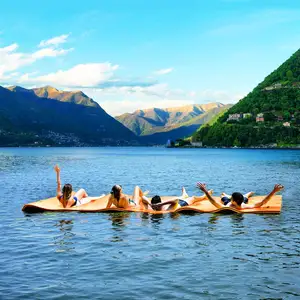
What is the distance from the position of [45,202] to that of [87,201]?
2.67 meters

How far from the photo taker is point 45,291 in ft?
44.9

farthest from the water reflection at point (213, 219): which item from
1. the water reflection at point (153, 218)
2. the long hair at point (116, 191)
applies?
the long hair at point (116, 191)

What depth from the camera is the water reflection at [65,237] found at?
1914 cm

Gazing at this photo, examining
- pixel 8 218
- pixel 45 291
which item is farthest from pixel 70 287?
pixel 8 218

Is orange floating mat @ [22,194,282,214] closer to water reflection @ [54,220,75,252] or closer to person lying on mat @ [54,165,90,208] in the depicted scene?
person lying on mat @ [54,165,90,208]

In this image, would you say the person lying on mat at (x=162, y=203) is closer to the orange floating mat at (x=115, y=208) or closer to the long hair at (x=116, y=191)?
the orange floating mat at (x=115, y=208)

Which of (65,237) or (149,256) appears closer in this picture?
(149,256)

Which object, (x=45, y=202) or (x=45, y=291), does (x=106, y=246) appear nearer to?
(x=45, y=291)

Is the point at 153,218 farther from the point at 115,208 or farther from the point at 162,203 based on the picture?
the point at 115,208

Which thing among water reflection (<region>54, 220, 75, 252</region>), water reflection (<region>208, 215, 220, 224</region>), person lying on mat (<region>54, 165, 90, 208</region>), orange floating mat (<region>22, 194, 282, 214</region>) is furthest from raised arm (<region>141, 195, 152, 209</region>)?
water reflection (<region>54, 220, 75, 252</region>)

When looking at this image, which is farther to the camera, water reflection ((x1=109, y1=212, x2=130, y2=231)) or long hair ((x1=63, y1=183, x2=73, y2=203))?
long hair ((x1=63, y1=183, x2=73, y2=203))

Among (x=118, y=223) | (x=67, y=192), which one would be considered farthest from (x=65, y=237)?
(x=67, y=192)

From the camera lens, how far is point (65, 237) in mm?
21297

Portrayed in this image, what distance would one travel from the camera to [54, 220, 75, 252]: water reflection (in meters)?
19.1
